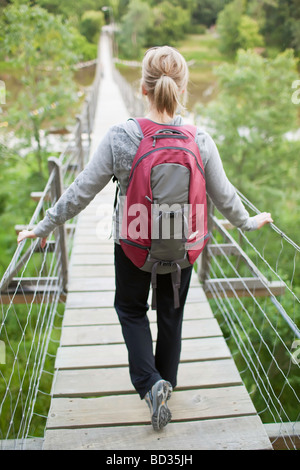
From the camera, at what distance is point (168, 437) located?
1329mm

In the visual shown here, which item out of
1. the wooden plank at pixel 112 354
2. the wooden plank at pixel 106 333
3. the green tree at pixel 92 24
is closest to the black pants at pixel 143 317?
the wooden plank at pixel 112 354

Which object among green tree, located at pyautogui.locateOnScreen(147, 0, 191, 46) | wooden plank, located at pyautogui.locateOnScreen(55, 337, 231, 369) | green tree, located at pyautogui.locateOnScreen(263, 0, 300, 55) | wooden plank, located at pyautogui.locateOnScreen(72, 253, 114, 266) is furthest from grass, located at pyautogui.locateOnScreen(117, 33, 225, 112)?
wooden plank, located at pyautogui.locateOnScreen(55, 337, 231, 369)

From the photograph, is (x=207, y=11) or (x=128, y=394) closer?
(x=128, y=394)

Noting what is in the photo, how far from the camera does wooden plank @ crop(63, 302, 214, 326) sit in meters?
1.92

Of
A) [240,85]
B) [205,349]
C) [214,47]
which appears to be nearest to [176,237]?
[205,349]

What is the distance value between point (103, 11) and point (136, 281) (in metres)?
22.5

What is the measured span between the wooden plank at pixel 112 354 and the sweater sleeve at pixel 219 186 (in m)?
0.70

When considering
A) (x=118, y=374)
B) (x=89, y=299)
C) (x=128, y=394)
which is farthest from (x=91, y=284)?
(x=128, y=394)

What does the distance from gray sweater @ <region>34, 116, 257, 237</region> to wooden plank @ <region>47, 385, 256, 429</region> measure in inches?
25.8

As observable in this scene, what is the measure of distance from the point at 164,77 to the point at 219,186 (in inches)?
13.5

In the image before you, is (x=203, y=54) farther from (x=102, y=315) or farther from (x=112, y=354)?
(x=112, y=354)

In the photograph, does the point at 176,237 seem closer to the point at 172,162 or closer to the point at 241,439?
the point at 172,162

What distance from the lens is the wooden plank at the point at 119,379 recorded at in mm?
1515

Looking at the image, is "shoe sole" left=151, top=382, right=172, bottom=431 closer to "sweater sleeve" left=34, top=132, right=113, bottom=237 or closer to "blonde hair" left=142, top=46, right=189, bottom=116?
"sweater sleeve" left=34, top=132, right=113, bottom=237
